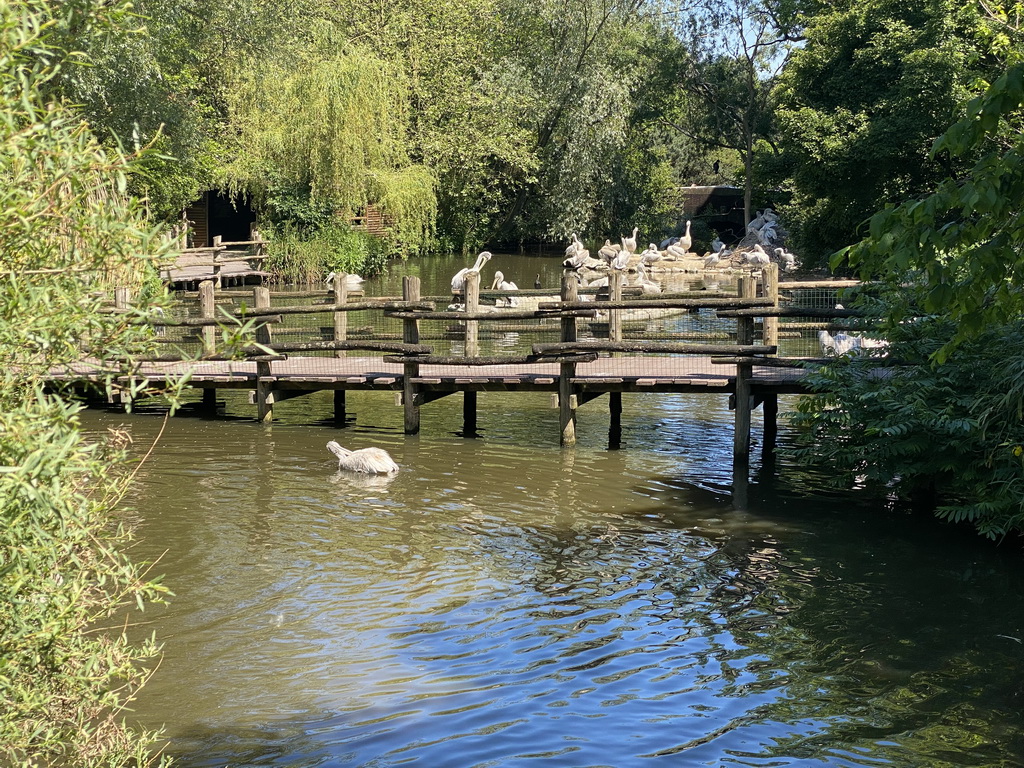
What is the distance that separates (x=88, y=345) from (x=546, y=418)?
11.7 metres

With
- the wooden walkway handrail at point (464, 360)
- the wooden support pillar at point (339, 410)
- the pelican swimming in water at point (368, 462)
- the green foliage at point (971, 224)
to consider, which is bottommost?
the pelican swimming in water at point (368, 462)

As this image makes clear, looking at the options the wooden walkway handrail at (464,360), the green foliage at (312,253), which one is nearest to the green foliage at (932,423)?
the wooden walkway handrail at (464,360)

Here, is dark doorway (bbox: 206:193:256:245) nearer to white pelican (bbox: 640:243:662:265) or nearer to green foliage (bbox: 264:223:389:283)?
green foliage (bbox: 264:223:389:283)

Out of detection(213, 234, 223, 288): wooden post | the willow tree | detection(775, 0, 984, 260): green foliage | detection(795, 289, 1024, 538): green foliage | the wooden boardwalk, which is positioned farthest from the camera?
the willow tree

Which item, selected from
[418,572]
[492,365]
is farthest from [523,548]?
[492,365]

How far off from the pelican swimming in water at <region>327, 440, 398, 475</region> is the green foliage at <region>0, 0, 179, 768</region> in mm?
7648

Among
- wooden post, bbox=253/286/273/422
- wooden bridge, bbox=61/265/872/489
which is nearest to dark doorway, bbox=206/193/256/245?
wooden bridge, bbox=61/265/872/489

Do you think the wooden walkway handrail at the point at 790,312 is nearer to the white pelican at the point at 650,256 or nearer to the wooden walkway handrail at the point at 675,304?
the wooden walkway handrail at the point at 675,304

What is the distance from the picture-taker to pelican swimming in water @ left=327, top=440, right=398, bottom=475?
1153cm

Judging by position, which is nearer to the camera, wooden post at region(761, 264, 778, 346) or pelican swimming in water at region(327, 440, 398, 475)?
pelican swimming in water at region(327, 440, 398, 475)

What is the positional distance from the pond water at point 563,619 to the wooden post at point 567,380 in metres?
0.77

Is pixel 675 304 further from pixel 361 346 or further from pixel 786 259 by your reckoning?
pixel 786 259

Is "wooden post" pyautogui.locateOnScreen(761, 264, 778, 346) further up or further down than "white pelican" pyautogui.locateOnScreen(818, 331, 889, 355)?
further up

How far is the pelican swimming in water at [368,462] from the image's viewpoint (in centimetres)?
1153
